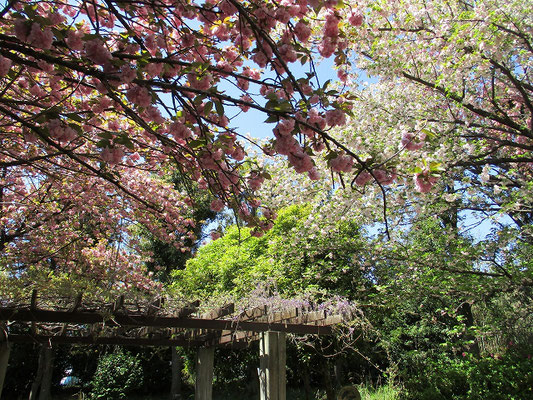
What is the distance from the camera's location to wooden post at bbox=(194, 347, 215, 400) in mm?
5164

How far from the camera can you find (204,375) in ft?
17.4

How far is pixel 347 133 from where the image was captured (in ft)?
17.2

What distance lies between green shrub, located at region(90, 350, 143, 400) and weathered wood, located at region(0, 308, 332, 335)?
6.74 m

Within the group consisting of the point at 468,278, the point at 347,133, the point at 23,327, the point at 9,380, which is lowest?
the point at 9,380

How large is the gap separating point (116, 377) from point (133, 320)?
23.6 feet

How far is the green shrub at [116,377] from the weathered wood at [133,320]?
6.74 m

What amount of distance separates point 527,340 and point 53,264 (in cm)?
910

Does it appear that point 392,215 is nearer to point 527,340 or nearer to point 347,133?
point 347,133

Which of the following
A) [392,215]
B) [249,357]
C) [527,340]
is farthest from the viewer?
[249,357]

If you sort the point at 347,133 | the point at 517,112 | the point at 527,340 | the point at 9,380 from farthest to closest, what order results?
the point at 9,380 < the point at 527,340 < the point at 517,112 < the point at 347,133

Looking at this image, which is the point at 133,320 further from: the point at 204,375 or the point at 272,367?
the point at 204,375

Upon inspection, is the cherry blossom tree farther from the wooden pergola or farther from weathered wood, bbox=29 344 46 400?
weathered wood, bbox=29 344 46 400

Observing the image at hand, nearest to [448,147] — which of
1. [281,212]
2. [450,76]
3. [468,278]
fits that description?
[450,76]

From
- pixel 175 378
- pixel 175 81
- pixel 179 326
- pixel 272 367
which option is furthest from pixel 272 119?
pixel 175 378
